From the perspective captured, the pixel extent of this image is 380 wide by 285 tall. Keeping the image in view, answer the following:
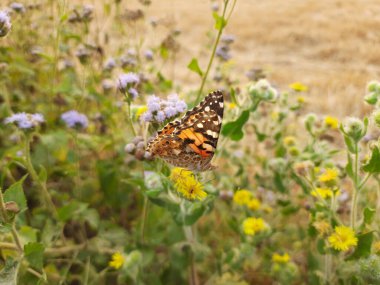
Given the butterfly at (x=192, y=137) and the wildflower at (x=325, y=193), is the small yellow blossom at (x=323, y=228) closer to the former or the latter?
the wildflower at (x=325, y=193)

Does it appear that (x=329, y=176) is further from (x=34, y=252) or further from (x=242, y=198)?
(x=34, y=252)

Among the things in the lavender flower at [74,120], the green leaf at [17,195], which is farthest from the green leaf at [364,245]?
the lavender flower at [74,120]

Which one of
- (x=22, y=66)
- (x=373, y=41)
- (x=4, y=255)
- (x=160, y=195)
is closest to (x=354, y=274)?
(x=160, y=195)

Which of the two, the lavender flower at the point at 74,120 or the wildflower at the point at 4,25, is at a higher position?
the wildflower at the point at 4,25

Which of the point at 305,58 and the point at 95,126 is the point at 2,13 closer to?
the point at 95,126

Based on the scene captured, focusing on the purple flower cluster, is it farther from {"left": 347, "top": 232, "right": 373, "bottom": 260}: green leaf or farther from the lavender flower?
{"left": 347, "top": 232, "right": 373, "bottom": 260}: green leaf

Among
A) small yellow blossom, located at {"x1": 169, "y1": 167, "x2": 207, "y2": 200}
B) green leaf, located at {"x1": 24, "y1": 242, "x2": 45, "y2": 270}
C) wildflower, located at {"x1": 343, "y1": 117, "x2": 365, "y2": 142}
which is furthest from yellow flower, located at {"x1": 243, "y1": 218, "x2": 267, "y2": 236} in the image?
green leaf, located at {"x1": 24, "y1": 242, "x2": 45, "y2": 270}
